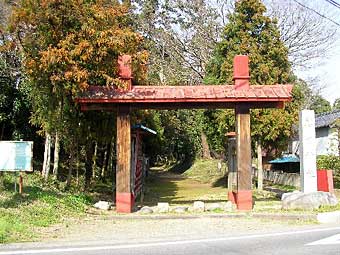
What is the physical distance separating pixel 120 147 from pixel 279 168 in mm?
28320

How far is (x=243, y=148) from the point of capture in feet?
48.6

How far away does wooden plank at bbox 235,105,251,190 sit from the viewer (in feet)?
48.3

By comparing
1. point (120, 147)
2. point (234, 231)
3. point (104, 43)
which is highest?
point (104, 43)

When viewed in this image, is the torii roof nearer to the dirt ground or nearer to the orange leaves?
the orange leaves

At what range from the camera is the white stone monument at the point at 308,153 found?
15.5 metres

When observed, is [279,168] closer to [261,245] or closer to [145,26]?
[145,26]

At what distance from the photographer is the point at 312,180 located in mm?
15531

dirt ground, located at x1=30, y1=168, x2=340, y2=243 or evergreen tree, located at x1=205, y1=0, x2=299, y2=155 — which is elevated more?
evergreen tree, located at x1=205, y1=0, x2=299, y2=155

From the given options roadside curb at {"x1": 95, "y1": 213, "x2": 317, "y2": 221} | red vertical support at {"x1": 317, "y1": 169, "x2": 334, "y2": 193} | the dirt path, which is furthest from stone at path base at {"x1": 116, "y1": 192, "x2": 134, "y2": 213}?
red vertical support at {"x1": 317, "y1": 169, "x2": 334, "y2": 193}

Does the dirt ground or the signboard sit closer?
the dirt ground

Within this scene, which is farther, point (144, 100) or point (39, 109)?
point (39, 109)

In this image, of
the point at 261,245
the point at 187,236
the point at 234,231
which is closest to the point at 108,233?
the point at 187,236

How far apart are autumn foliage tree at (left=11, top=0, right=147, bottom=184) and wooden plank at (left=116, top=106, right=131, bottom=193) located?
47.4 inches

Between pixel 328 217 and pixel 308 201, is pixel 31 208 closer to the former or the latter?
pixel 328 217
